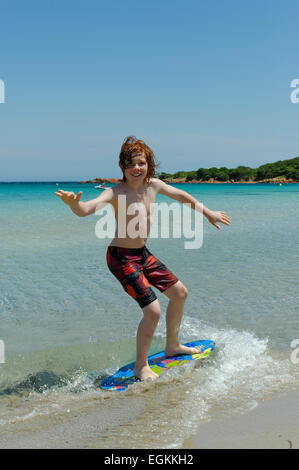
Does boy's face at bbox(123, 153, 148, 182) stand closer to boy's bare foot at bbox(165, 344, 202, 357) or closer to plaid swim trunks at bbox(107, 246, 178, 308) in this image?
plaid swim trunks at bbox(107, 246, 178, 308)

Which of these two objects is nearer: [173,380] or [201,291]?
[173,380]

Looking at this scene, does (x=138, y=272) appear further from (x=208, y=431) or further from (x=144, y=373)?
(x=208, y=431)

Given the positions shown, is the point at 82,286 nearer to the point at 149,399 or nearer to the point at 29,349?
the point at 29,349

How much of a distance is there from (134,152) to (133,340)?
2.12 meters

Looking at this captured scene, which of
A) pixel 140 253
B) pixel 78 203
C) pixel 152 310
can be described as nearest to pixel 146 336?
pixel 152 310

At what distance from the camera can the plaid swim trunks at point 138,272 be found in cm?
388

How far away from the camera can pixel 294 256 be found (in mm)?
9266

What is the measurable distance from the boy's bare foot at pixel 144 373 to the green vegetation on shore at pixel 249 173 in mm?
99739

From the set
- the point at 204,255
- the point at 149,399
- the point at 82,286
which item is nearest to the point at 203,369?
the point at 149,399

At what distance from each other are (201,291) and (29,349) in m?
2.88

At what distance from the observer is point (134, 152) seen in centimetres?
399

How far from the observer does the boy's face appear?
3.98m
